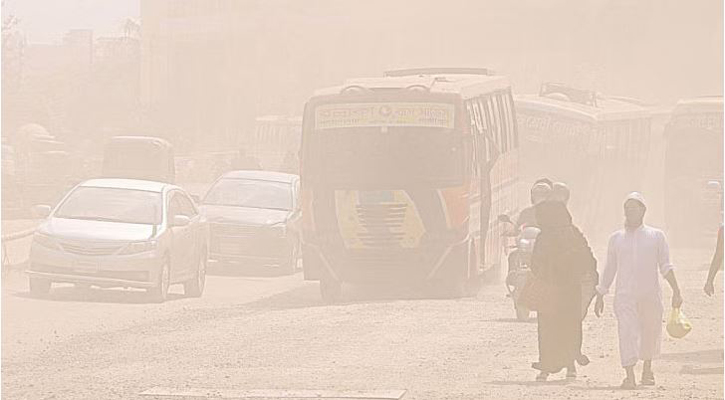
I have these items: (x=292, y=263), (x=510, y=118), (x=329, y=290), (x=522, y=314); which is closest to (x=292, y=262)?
(x=292, y=263)

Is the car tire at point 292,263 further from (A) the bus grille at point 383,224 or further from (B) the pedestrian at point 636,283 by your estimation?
(B) the pedestrian at point 636,283

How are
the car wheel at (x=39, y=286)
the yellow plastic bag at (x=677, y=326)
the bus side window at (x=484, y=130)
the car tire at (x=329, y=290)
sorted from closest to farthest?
the yellow plastic bag at (x=677, y=326)
the car wheel at (x=39, y=286)
the car tire at (x=329, y=290)
the bus side window at (x=484, y=130)

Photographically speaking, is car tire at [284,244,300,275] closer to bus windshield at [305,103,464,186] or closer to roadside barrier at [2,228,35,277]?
roadside barrier at [2,228,35,277]

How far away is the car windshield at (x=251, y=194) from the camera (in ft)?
102

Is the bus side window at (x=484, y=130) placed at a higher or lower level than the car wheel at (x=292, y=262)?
higher

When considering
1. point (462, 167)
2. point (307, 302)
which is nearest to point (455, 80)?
point (462, 167)

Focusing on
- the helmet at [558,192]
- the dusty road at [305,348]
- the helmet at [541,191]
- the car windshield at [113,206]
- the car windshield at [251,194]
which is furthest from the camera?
the car windshield at [251,194]

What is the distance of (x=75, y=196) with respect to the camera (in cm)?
2442

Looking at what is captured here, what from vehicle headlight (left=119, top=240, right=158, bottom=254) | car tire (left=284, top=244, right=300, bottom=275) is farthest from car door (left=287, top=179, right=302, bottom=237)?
vehicle headlight (left=119, top=240, right=158, bottom=254)

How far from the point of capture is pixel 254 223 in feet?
98.9

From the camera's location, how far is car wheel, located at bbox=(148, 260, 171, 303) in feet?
76.7

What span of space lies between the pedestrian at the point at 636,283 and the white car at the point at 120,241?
9.44 m

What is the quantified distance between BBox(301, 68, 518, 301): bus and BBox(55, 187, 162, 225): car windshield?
94.7 inches

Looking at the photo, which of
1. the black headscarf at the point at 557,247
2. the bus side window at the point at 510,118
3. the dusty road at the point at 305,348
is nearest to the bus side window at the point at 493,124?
the bus side window at the point at 510,118
